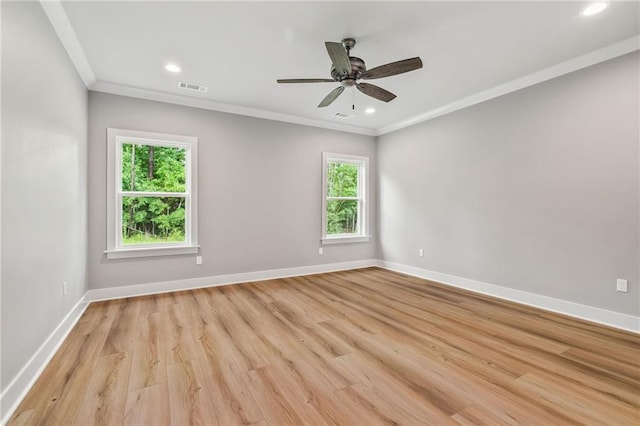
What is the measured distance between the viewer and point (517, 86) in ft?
12.1

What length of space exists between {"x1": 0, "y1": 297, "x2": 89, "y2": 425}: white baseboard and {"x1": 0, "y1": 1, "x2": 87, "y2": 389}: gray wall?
53 mm

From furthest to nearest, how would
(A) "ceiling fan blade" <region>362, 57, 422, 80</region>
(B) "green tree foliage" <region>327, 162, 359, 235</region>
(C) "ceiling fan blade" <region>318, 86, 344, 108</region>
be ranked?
(B) "green tree foliage" <region>327, 162, 359, 235</region>
(C) "ceiling fan blade" <region>318, 86, 344, 108</region>
(A) "ceiling fan blade" <region>362, 57, 422, 80</region>

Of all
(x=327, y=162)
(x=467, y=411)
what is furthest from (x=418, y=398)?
(x=327, y=162)

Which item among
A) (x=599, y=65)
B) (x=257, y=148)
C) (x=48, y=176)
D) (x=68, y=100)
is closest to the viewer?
(x=48, y=176)

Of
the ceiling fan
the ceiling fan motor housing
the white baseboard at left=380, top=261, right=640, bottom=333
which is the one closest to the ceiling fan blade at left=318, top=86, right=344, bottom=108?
the ceiling fan

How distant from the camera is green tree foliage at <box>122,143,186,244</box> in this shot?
158 inches

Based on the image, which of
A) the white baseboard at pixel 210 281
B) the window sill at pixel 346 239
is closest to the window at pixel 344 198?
the window sill at pixel 346 239

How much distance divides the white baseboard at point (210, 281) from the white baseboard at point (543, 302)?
1.54m

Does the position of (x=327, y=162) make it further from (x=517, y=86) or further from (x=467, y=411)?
(x=467, y=411)

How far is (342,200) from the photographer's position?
227 inches

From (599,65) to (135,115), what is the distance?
5.50 meters

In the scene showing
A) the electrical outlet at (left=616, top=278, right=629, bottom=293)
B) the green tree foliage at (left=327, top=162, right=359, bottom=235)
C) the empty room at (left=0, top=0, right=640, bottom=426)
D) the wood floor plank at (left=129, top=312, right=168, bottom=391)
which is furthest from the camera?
the green tree foliage at (left=327, top=162, right=359, bottom=235)

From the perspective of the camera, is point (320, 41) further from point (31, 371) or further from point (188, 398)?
point (31, 371)

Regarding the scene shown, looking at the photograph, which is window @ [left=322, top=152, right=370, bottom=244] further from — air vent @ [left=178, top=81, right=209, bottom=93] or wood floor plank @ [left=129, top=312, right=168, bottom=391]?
wood floor plank @ [left=129, top=312, right=168, bottom=391]
